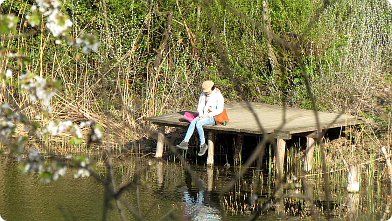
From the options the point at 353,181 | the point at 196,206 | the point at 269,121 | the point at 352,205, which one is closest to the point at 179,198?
the point at 196,206

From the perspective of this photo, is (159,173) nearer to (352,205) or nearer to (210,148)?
(210,148)

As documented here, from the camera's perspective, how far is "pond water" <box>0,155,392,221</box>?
674cm

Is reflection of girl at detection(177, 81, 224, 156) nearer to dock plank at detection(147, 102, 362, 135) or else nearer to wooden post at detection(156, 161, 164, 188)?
dock plank at detection(147, 102, 362, 135)

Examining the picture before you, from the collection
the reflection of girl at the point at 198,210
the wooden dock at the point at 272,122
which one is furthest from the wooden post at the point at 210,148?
the reflection of girl at the point at 198,210

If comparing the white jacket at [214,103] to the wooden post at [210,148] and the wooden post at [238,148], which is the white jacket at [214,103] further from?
the wooden post at [238,148]

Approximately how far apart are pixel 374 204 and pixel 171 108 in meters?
5.77

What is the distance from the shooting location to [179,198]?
7.66m

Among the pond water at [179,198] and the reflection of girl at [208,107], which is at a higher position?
the reflection of girl at [208,107]

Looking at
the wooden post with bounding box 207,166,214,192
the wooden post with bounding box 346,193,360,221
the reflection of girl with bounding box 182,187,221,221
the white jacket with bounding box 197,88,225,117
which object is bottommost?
the reflection of girl with bounding box 182,187,221,221

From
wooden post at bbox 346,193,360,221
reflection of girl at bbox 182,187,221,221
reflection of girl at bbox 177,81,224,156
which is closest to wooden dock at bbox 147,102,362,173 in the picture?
reflection of girl at bbox 177,81,224,156

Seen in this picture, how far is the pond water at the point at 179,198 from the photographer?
6.74 m

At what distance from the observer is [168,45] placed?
1439cm

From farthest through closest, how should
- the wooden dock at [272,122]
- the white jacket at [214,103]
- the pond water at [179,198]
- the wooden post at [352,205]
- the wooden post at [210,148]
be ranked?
the wooden post at [210,148], the white jacket at [214,103], the wooden dock at [272,122], the pond water at [179,198], the wooden post at [352,205]

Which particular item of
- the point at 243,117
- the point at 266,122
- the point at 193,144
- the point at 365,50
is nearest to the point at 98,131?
Answer: the point at 266,122
